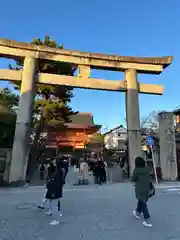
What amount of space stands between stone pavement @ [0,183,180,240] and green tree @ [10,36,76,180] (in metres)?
11.8

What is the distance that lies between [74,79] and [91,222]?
12009 millimetres

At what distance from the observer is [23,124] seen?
1519 centimetres

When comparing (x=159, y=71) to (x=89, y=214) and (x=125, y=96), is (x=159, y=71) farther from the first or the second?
(x=89, y=214)

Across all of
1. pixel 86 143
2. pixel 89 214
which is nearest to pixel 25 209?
pixel 89 214

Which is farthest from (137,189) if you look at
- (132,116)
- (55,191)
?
(132,116)

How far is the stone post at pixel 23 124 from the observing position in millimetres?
14492

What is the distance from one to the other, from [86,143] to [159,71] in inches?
539

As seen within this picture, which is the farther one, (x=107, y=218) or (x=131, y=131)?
(x=131, y=131)

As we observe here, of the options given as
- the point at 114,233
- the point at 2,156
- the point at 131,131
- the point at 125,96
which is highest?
the point at 125,96

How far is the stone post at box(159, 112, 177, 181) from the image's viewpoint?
1727cm

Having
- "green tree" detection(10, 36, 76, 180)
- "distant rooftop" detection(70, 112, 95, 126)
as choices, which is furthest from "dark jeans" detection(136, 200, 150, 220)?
"distant rooftop" detection(70, 112, 95, 126)

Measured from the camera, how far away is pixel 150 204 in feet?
27.6

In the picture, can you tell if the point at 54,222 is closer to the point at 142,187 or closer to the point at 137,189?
the point at 137,189

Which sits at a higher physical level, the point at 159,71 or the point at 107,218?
the point at 159,71
